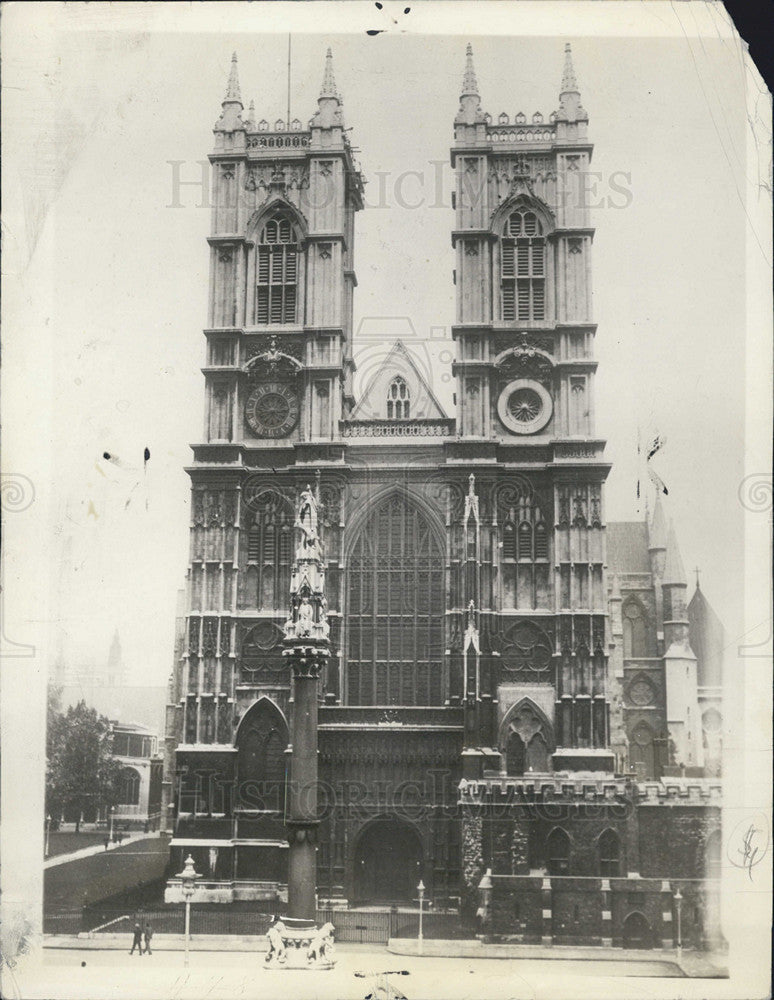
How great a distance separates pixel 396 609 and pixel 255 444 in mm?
2526

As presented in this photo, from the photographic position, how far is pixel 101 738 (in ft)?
46.3

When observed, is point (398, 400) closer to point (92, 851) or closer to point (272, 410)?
point (272, 410)

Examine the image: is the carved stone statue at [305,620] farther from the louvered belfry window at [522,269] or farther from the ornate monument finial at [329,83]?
the ornate monument finial at [329,83]

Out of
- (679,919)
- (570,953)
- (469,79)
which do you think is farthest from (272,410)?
(679,919)

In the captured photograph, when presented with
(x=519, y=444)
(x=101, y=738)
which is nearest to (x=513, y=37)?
(x=519, y=444)

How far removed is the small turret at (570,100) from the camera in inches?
547

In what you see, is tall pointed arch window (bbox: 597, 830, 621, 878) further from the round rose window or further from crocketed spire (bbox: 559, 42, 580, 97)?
crocketed spire (bbox: 559, 42, 580, 97)

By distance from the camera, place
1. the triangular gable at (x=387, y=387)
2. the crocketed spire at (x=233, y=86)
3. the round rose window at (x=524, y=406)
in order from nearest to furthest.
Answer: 1. the crocketed spire at (x=233, y=86)
2. the triangular gable at (x=387, y=387)
3. the round rose window at (x=524, y=406)

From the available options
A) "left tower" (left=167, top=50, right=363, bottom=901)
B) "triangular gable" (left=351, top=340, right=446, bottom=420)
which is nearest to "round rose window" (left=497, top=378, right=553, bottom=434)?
"triangular gable" (left=351, top=340, right=446, bottom=420)

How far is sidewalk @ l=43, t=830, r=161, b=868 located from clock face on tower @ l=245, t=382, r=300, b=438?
4.70m

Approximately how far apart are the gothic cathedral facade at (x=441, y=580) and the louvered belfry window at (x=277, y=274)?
31 mm

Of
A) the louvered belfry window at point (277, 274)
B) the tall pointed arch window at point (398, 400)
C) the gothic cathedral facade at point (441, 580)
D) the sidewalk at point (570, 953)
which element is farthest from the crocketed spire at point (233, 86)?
A: the sidewalk at point (570, 953)

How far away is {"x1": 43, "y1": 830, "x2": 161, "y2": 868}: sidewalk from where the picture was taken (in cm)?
1368

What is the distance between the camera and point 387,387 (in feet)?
50.0
